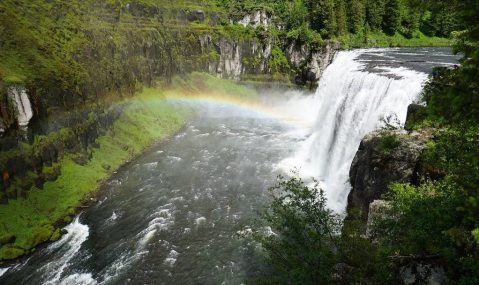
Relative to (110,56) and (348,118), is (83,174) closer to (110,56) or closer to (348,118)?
(110,56)

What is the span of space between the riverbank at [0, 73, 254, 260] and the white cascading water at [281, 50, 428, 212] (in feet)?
77.4

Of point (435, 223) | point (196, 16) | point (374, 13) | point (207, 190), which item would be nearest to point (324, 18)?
point (374, 13)

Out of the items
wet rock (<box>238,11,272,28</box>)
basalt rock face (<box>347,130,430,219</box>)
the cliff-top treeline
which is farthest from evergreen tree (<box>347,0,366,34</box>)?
basalt rock face (<box>347,130,430,219</box>)

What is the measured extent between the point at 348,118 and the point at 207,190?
66.0 ft

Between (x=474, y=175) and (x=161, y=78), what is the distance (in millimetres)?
67752

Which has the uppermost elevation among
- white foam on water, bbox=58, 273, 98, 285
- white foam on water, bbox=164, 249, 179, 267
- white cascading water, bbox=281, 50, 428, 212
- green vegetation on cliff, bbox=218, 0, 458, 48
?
green vegetation on cliff, bbox=218, 0, 458, 48

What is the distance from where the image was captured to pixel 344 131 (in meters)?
46.0

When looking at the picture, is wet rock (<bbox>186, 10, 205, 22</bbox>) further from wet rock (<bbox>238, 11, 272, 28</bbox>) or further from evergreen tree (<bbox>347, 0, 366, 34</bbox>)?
evergreen tree (<bbox>347, 0, 366, 34</bbox>)

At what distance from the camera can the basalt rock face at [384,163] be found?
75.5 ft

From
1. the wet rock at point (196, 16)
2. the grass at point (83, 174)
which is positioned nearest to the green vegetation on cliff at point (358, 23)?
the wet rock at point (196, 16)

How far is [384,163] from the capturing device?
24.8 metres

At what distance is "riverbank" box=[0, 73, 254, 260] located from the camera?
34312mm

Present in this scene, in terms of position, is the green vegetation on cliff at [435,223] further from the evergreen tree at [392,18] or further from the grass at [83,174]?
the evergreen tree at [392,18]

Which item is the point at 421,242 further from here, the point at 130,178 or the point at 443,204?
the point at 130,178
